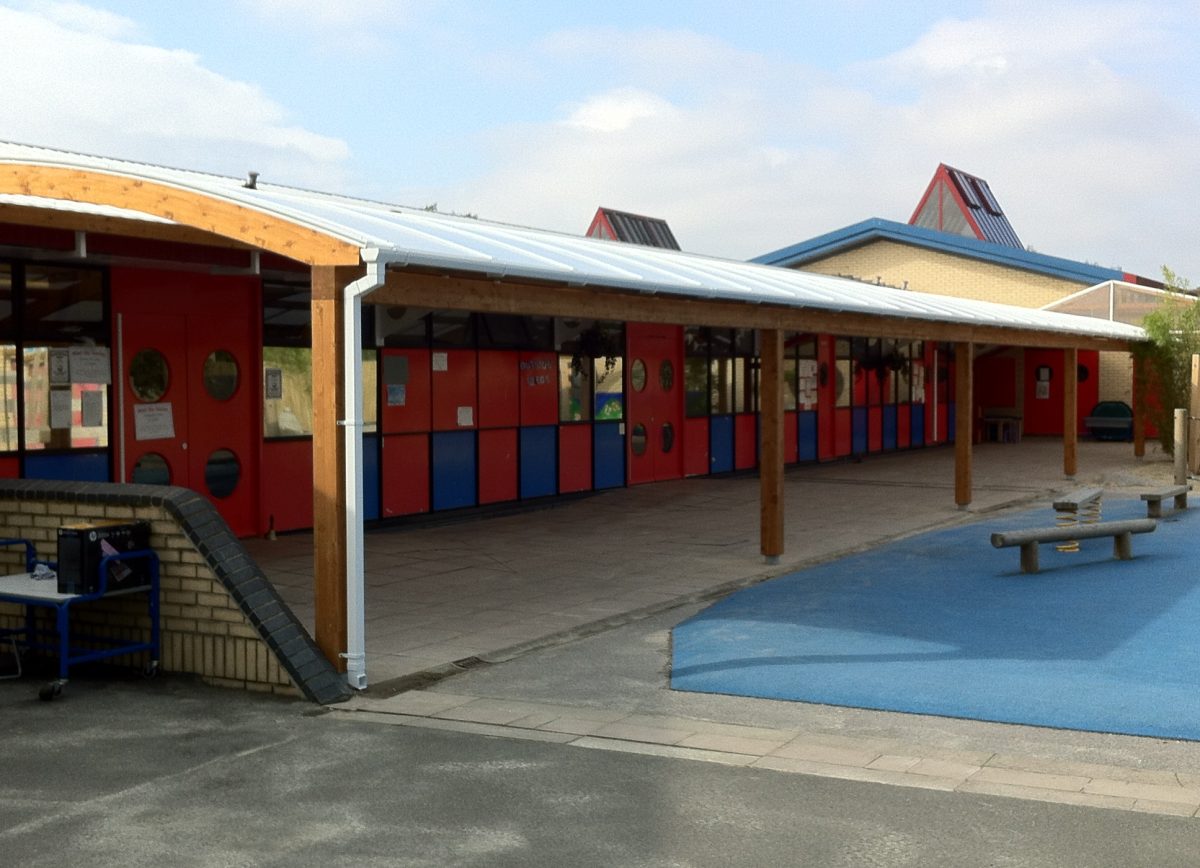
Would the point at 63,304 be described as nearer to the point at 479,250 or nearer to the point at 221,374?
the point at 221,374

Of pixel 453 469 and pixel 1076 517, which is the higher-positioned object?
pixel 453 469

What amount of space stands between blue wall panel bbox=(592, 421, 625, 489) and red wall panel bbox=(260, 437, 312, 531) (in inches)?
231

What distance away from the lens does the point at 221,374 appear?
13.7 m

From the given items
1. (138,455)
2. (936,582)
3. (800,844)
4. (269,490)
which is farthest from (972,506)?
(800,844)

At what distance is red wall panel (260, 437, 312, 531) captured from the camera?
46.6 ft

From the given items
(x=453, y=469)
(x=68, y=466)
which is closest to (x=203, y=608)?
(x=68, y=466)

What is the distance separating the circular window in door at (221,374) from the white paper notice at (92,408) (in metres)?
1.28

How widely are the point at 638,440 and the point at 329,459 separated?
13.3 metres

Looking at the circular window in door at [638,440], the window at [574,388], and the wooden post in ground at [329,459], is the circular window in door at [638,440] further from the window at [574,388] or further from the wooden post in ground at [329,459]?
the wooden post in ground at [329,459]

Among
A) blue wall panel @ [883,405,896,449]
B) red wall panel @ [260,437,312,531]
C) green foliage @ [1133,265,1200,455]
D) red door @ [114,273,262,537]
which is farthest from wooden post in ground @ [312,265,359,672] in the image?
blue wall panel @ [883,405,896,449]

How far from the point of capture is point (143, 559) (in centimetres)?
809

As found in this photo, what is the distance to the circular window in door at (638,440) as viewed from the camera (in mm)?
20688

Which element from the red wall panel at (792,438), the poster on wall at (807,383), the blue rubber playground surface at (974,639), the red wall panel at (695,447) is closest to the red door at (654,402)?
the red wall panel at (695,447)

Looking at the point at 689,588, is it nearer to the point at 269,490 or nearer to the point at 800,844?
the point at 269,490
